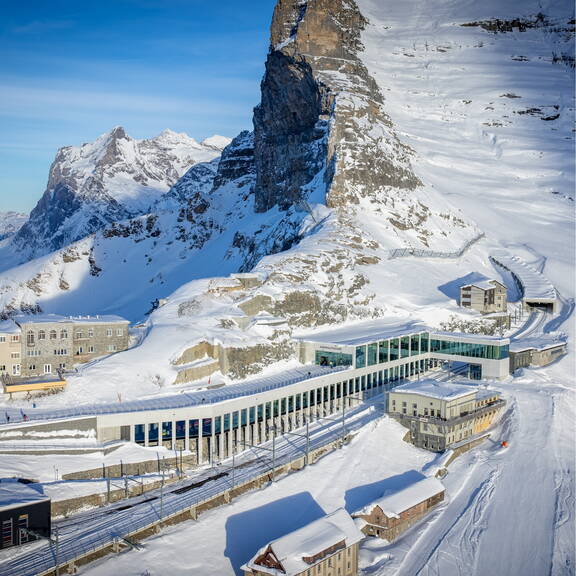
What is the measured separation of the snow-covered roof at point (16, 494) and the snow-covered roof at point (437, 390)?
33.4 m

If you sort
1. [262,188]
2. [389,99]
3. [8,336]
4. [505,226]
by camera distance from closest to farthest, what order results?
[8,336] < [505,226] < [262,188] < [389,99]

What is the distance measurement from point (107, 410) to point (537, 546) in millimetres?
32030

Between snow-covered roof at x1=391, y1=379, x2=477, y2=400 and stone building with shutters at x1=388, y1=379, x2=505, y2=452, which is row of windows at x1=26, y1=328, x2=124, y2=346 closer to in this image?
stone building with shutters at x1=388, y1=379, x2=505, y2=452

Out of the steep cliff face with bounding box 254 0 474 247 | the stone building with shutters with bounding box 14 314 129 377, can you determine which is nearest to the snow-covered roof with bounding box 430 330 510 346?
the steep cliff face with bounding box 254 0 474 247

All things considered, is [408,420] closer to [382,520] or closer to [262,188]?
[382,520]

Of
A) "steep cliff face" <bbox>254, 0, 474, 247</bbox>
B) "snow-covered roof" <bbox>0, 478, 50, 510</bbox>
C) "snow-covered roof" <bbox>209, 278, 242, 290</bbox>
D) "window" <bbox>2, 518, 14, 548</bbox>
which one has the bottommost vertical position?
"window" <bbox>2, 518, 14, 548</bbox>

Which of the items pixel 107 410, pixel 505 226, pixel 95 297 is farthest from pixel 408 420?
pixel 95 297

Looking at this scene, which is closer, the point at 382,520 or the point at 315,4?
the point at 382,520

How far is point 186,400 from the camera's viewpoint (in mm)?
60531

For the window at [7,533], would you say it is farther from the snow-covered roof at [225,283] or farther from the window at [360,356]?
the snow-covered roof at [225,283]

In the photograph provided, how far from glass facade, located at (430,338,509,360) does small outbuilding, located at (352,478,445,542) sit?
32237mm

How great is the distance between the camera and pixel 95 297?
14500 centimetres

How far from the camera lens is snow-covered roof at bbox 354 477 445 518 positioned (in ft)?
160

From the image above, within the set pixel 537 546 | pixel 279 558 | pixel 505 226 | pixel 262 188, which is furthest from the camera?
pixel 262 188
